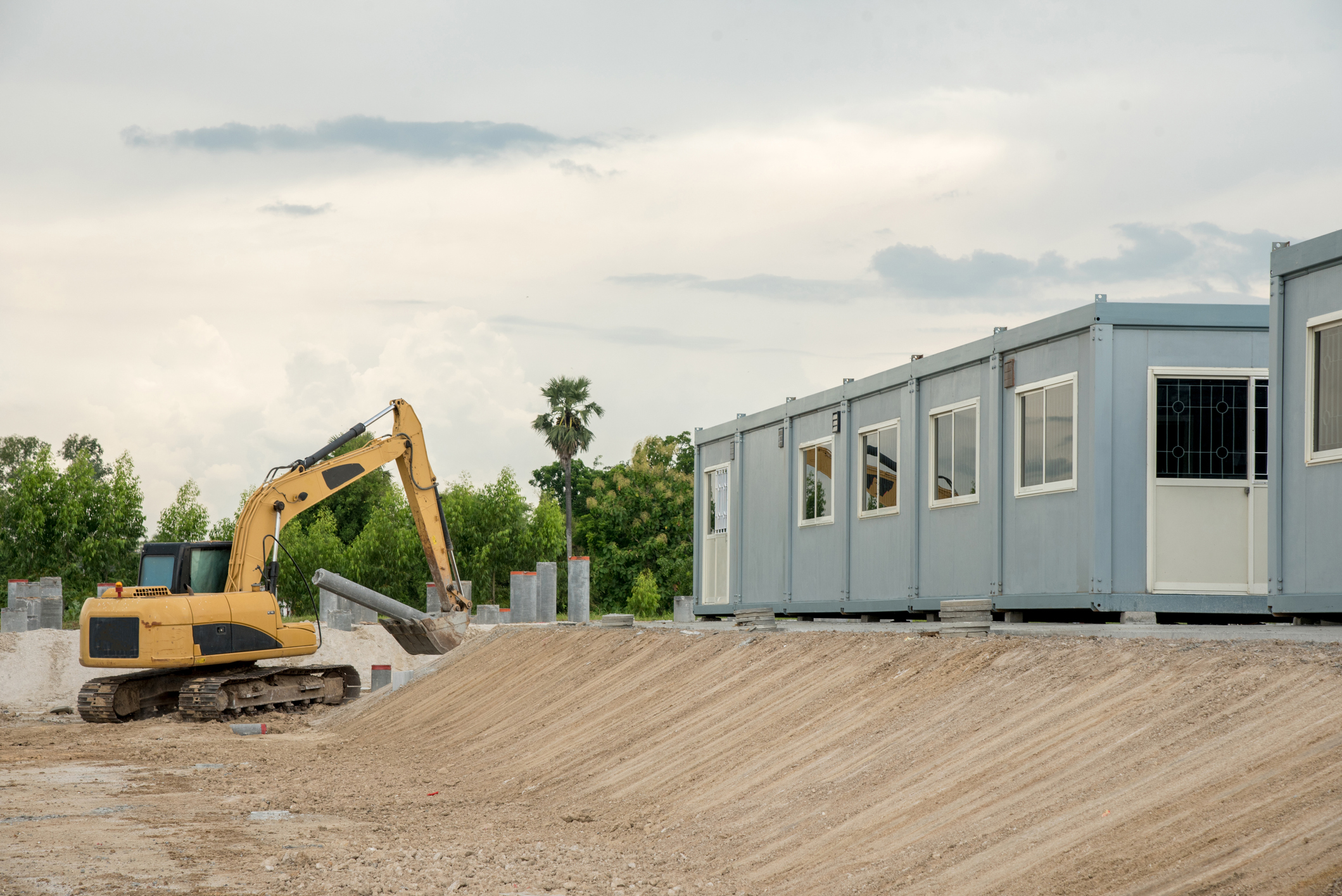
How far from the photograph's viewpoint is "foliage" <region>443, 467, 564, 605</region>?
188ft

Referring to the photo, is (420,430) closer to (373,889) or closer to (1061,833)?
(373,889)

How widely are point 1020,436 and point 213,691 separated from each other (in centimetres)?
1326

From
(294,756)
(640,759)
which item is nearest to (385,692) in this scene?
(294,756)

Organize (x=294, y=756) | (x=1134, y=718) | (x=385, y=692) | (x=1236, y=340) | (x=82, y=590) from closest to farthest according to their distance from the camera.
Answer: (x=1134, y=718), (x=1236, y=340), (x=294, y=756), (x=385, y=692), (x=82, y=590)

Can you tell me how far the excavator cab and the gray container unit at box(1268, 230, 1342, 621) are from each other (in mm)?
16141

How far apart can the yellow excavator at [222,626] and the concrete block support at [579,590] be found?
14.5ft

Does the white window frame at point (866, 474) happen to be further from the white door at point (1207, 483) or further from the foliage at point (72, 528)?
the foliage at point (72, 528)

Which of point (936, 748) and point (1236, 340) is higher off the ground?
point (1236, 340)

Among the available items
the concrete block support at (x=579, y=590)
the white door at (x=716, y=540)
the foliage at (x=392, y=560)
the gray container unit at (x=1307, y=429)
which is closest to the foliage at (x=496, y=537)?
the foliage at (x=392, y=560)

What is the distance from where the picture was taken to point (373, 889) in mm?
7758

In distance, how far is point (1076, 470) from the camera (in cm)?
1298

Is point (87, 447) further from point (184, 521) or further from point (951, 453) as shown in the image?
point (951, 453)

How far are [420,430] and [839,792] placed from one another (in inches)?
665

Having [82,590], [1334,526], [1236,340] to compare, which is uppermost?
[1236,340]
